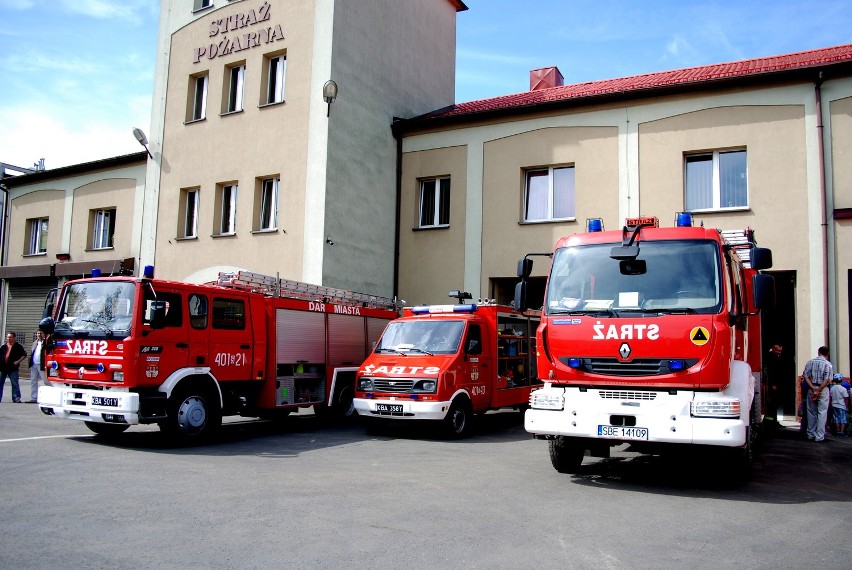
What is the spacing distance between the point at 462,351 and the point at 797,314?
23.9 ft

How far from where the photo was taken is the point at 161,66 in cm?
2053

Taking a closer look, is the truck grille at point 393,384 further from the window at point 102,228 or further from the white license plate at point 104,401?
the window at point 102,228

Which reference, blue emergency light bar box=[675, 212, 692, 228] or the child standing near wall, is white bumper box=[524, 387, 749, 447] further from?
the child standing near wall

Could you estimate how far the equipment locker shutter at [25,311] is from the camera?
76.9 feet

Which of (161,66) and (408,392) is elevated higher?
(161,66)

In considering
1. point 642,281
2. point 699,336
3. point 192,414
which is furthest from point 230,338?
point 699,336

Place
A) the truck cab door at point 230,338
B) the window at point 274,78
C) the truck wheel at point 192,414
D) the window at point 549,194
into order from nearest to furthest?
the truck wheel at point 192,414 → the truck cab door at point 230,338 → the window at point 549,194 → the window at point 274,78

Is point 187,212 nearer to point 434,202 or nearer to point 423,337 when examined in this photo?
point 434,202

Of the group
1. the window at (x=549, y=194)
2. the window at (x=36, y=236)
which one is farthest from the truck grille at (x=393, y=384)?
the window at (x=36, y=236)

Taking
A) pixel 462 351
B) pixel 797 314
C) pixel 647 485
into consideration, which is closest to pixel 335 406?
pixel 462 351

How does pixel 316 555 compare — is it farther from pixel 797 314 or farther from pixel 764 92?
pixel 764 92

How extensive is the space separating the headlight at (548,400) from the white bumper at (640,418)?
3cm

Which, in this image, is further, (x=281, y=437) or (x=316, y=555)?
(x=281, y=437)

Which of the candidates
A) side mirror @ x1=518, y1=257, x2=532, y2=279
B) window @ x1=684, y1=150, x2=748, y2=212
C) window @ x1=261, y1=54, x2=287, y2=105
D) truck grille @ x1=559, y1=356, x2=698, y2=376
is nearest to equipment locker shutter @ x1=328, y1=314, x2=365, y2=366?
side mirror @ x1=518, y1=257, x2=532, y2=279
